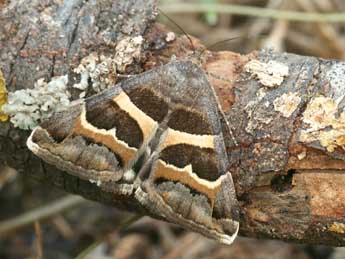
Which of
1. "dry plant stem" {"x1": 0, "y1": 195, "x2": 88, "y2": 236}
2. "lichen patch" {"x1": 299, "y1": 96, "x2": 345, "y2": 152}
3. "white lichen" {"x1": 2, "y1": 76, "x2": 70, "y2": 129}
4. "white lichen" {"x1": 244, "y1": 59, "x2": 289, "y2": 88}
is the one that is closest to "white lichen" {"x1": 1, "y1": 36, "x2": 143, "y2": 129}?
"white lichen" {"x1": 2, "y1": 76, "x2": 70, "y2": 129}

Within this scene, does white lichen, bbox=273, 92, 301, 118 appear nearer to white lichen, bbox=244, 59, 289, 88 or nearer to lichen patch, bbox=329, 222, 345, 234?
white lichen, bbox=244, 59, 289, 88

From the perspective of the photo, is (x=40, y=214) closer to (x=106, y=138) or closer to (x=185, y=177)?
(x=106, y=138)

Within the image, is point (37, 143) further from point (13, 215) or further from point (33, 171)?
point (13, 215)

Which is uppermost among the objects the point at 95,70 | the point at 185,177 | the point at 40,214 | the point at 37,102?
the point at 95,70

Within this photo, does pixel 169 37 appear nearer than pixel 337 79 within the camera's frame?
No

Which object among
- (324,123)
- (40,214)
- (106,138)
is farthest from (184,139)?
(40,214)

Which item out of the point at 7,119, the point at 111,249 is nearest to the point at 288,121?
the point at 7,119
